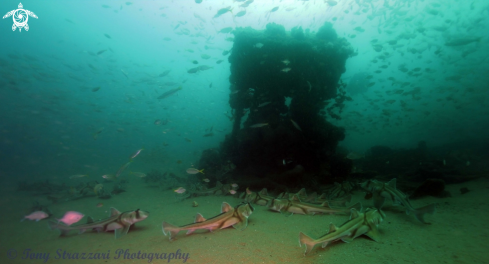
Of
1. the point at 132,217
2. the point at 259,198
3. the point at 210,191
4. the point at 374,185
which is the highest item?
the point at 374,185

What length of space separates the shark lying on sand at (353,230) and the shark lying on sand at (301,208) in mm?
1179

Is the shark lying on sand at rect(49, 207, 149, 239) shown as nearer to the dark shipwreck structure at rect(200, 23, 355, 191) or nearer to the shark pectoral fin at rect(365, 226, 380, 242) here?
the shark pectoral fin at rect(365, 226, 380, 242)

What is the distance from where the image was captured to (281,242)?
329cm

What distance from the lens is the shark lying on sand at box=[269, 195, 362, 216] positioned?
4.55 meters

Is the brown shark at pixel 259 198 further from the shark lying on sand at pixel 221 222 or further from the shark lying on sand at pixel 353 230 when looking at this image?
the shark lying on sand at pixel 353 230

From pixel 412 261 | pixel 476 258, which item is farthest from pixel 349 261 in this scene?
pixel 476 258

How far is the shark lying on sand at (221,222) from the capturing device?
3687 millimetres

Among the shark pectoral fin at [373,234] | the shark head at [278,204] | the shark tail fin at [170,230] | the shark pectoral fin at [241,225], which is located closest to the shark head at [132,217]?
the shark tail fin at [170,230]

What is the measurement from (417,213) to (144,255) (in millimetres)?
5316

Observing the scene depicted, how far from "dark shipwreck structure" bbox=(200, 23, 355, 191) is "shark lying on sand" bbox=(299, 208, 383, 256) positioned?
4972mm

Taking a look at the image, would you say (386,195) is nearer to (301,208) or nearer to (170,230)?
(301,208)

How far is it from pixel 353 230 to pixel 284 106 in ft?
28.0

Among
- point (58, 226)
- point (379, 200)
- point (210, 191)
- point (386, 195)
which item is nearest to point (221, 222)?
point (379, 200)

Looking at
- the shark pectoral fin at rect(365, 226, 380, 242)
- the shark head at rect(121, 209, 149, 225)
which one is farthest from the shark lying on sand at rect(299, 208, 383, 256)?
the shark head at rect(121, 209, 149, 225)
